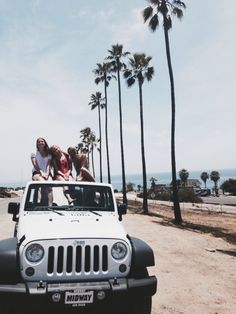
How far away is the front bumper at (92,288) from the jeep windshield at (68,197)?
1722 millimetres

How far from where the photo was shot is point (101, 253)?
4.82m

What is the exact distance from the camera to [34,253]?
4.76m

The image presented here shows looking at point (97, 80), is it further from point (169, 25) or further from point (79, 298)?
point (79, 298)

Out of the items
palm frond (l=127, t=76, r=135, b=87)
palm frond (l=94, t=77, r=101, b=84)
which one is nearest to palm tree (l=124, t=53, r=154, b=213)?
palm frond (l=127, t=76, r=135, b=87)

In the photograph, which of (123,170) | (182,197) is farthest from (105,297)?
(182,197)

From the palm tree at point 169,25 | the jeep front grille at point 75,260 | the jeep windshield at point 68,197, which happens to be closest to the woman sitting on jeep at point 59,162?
the jeep windshield at point 68,197

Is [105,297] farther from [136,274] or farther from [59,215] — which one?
[59,215]

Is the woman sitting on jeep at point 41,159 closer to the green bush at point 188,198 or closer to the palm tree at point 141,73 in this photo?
the palm tree at point 141,73

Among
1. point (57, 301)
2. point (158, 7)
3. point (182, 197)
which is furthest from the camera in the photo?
point (182, 197)

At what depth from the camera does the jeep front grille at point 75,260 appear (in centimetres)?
467

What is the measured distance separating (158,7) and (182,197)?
1625 inches

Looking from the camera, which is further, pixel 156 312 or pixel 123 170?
pixel 123 170

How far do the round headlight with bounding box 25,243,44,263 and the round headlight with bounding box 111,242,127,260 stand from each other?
0.91m

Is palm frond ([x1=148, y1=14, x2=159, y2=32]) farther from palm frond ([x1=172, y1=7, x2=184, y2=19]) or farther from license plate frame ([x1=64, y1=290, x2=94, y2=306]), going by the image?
license plate frame ([x1=64, y1=290, x2=94, y2=306])
